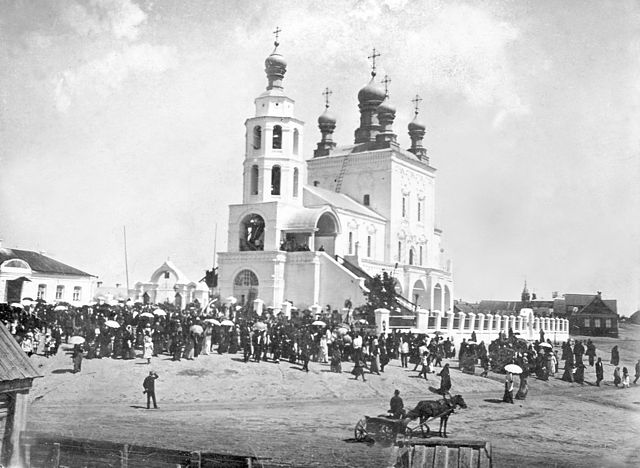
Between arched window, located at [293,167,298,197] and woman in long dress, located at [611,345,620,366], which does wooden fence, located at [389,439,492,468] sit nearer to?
woman in long dress, located at [611,345,620,366]

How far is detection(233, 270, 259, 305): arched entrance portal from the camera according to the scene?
31.7m

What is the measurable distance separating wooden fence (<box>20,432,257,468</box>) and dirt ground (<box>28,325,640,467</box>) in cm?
264

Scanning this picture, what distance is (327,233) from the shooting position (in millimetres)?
34531

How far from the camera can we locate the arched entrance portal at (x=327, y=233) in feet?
113

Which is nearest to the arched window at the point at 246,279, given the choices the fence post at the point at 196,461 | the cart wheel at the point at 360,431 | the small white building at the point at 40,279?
the small white building at the point at 40,279

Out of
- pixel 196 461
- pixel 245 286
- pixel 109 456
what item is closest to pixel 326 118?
pixel 245 286

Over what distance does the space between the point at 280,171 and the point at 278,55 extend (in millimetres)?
5451

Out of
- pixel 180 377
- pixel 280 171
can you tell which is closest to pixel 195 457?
pixel 180 377

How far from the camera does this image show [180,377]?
17.0m

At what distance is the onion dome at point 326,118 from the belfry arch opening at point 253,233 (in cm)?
1397

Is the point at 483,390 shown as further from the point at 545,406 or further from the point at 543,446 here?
the point at 543,446

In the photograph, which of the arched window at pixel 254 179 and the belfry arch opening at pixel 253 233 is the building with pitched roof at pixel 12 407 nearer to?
the belfry arch opening at pixel 253 233

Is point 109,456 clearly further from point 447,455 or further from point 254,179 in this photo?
point 254,179

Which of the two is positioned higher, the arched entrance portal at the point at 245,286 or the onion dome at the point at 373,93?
the onion dome at the point at 373,93
